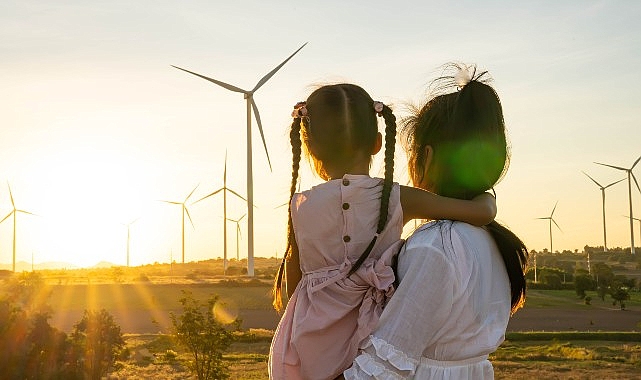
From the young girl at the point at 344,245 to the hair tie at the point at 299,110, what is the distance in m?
0.20

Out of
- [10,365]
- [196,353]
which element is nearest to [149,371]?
[196,353]

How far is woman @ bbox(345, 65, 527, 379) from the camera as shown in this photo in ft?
12.8

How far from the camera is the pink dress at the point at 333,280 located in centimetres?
429

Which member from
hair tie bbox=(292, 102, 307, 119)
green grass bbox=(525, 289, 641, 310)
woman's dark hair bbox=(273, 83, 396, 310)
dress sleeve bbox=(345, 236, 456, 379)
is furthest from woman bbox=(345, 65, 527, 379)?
green grass bbox=(525, 289, 641, 310)

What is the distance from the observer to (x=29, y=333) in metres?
39.6

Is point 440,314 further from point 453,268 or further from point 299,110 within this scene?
point 299,110

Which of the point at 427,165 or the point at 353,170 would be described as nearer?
the point at 427,165

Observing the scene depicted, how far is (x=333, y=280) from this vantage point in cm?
432

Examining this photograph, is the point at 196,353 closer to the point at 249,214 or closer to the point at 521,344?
the point at 521,344

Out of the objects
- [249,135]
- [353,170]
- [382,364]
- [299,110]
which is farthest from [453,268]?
[249,135]

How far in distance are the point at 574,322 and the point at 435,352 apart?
8714 centimetres

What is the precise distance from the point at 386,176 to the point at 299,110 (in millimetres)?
680

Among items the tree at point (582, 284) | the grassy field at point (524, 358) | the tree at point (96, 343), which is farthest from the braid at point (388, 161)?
the tree at point (582, 284)

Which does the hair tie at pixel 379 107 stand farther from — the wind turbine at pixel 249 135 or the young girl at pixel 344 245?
the wind turbine at pixel 249 135
